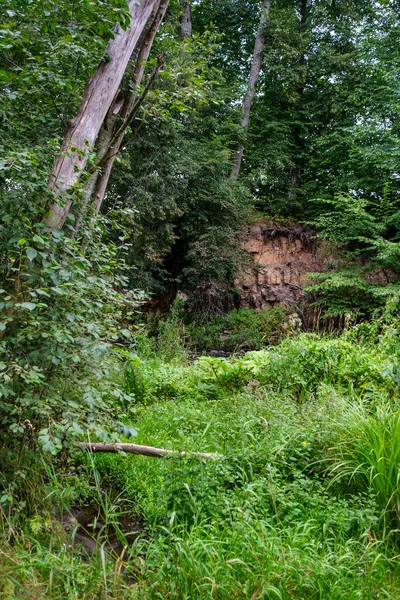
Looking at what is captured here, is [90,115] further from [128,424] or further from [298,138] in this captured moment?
[298,138]

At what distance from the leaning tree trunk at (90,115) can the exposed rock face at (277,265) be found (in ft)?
31.0

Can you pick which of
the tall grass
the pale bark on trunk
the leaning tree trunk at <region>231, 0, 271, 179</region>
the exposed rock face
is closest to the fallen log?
the tall grass

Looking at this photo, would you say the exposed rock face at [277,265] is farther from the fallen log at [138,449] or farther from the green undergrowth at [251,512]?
the fallen log at [138,449]

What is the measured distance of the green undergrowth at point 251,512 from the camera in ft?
6.36

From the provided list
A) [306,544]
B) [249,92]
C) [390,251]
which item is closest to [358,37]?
[249,92]

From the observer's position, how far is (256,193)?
1484cm

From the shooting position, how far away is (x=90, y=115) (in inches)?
116

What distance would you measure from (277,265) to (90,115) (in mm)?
10867

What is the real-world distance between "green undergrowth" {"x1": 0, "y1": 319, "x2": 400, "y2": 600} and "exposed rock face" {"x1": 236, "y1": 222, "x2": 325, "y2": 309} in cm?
846

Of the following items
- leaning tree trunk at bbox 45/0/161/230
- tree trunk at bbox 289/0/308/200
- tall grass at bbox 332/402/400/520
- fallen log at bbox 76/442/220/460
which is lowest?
fallen log at bbox 76/442/220/460

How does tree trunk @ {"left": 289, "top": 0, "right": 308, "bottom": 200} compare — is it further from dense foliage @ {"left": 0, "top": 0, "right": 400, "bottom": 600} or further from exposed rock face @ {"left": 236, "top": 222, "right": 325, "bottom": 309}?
dense foliage @ {"left": 0, "top": 0, "right": 400, "bottom": 600}

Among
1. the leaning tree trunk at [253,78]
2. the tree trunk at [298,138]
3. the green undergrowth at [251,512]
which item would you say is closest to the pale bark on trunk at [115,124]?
the green undergrowth at [251,512]

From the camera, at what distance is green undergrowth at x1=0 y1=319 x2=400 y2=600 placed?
1939mm

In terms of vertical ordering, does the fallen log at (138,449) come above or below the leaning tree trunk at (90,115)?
below
